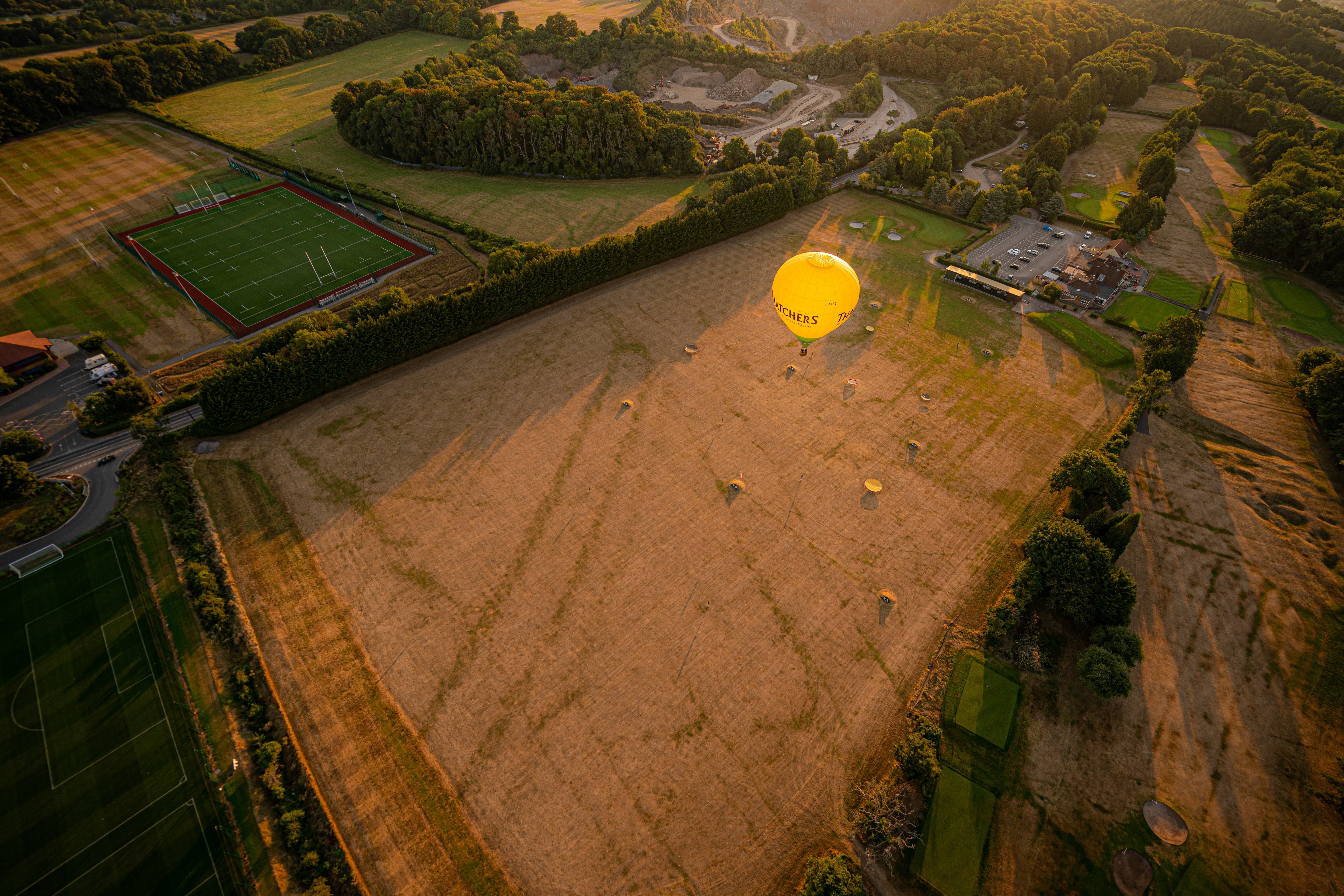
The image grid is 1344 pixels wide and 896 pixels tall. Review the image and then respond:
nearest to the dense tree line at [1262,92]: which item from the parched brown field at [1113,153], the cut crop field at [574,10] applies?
the parched brown field at [1113,153]

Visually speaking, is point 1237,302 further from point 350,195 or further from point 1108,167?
point 350,195

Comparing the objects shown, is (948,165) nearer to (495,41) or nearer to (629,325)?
(629,325)

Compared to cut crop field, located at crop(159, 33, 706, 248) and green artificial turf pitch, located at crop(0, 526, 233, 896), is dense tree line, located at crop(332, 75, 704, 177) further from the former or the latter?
green artificial turf pitch, located at crop(0, 526, 233, 896)

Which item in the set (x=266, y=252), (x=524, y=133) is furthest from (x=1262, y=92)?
(x=266, y=252)

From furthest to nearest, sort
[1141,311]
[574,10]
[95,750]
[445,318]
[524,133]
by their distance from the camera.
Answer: [574,10]
[524,133]
[1141,311]
[445,318]
[95,750]

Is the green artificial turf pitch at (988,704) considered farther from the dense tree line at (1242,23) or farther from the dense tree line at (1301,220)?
the dense tree line at (1242,23)

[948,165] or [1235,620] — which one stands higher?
[948,165]

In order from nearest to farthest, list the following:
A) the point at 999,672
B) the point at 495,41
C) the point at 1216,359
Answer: the point at 999,672
the point at 1216,359
the point at 495,41

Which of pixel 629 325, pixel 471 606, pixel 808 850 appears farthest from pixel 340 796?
pixel 629 325
